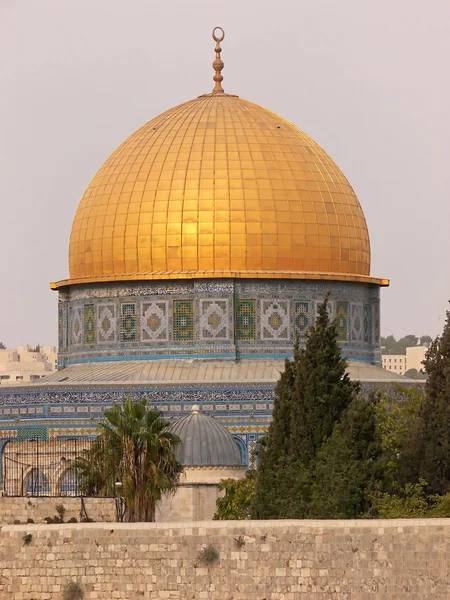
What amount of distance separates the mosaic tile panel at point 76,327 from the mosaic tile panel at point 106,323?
0.67 m

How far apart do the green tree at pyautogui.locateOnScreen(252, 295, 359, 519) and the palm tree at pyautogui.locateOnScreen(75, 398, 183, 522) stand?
132 centimetres

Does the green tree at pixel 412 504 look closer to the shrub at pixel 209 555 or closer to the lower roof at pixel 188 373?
the shrub at pixel 209 555

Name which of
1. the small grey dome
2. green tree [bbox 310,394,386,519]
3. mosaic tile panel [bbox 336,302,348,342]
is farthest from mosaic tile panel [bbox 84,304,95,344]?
green tree [bbox 310,394,386,519]

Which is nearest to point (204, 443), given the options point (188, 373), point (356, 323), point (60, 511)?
point (188, 373)

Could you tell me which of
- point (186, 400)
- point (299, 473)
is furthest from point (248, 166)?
point (299, 473)

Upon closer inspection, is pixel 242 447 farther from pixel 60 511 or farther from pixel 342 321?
pixel 60 511

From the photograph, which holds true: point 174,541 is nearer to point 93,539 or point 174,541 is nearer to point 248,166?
point 93,539

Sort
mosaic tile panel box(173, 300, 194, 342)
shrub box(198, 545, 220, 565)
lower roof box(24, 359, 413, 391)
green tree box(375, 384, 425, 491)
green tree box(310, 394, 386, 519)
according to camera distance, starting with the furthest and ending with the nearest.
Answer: mosaic tile panel box(173, 300, 194, 342), lower roof box(24, 359, 413, 391), green tree box(375, 384, 425, 491), green tree box(310, 394, 386, 519), shrub box(198, 545, 220, 565)

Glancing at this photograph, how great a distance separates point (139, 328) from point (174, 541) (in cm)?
2333

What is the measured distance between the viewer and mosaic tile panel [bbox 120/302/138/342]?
53.5 m

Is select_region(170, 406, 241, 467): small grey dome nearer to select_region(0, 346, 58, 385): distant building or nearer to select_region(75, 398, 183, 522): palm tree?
select_region(75, 398, 183, 522): palm tree

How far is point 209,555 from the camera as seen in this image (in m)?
30.0

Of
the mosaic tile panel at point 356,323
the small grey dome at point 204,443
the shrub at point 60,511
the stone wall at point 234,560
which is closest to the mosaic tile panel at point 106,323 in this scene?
the mosaic tile panel at point 356,323

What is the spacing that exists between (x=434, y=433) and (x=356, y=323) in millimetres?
19510
